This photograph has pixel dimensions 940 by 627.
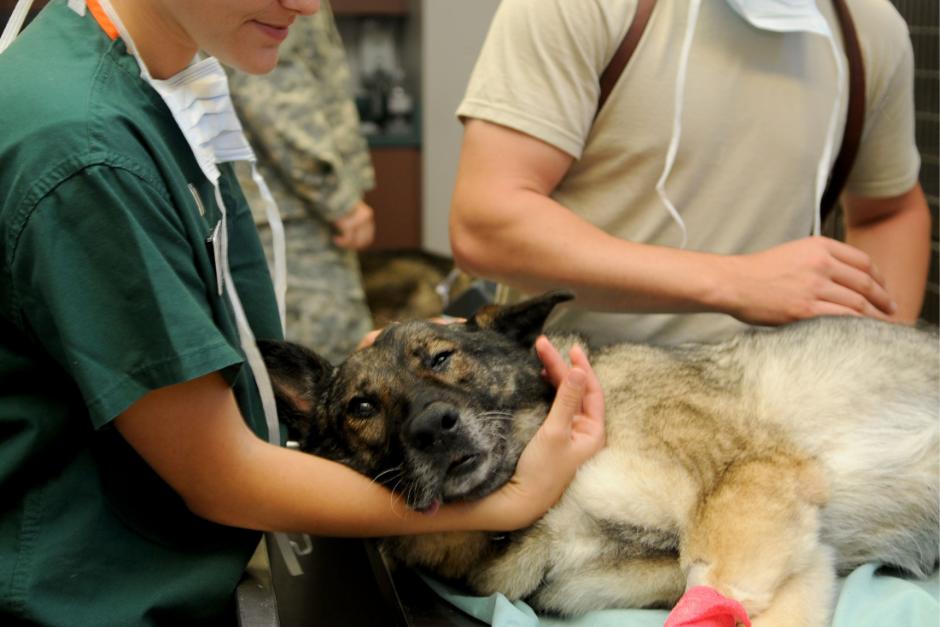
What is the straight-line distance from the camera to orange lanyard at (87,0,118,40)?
1.22m

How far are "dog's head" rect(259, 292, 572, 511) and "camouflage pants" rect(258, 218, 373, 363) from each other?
185 centimetres

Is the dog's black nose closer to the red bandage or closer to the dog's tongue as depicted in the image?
the dog's tongue

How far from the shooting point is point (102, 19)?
1.23m

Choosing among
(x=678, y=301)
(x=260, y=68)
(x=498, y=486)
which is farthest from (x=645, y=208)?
(x=260, y=68)

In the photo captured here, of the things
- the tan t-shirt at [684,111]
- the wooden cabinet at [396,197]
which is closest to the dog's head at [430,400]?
the tan t-shirt at [684,111]

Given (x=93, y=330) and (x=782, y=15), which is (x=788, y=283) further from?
(x=93, y=330)

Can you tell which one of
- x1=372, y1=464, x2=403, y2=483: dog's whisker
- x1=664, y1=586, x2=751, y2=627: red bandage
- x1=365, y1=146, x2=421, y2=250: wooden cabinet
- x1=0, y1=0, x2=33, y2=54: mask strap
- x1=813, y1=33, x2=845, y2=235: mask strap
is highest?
x1=0, y1=0, x2=33, y2=54: mask strap

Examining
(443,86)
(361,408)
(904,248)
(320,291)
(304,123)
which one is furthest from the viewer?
(443,86)

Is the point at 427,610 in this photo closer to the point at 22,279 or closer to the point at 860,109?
the point at 22,279

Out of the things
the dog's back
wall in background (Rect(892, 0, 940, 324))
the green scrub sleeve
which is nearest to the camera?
the green scrub sleeve

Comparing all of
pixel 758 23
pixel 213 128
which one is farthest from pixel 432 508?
pixel 758 23

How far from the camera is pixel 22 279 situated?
3.54 feet

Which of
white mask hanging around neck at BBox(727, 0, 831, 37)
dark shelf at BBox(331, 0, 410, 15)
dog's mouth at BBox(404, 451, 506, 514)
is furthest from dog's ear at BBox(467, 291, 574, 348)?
dark shelf at BBox(331, 0, 410, 15)

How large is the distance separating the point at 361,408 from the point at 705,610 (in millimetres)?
685
